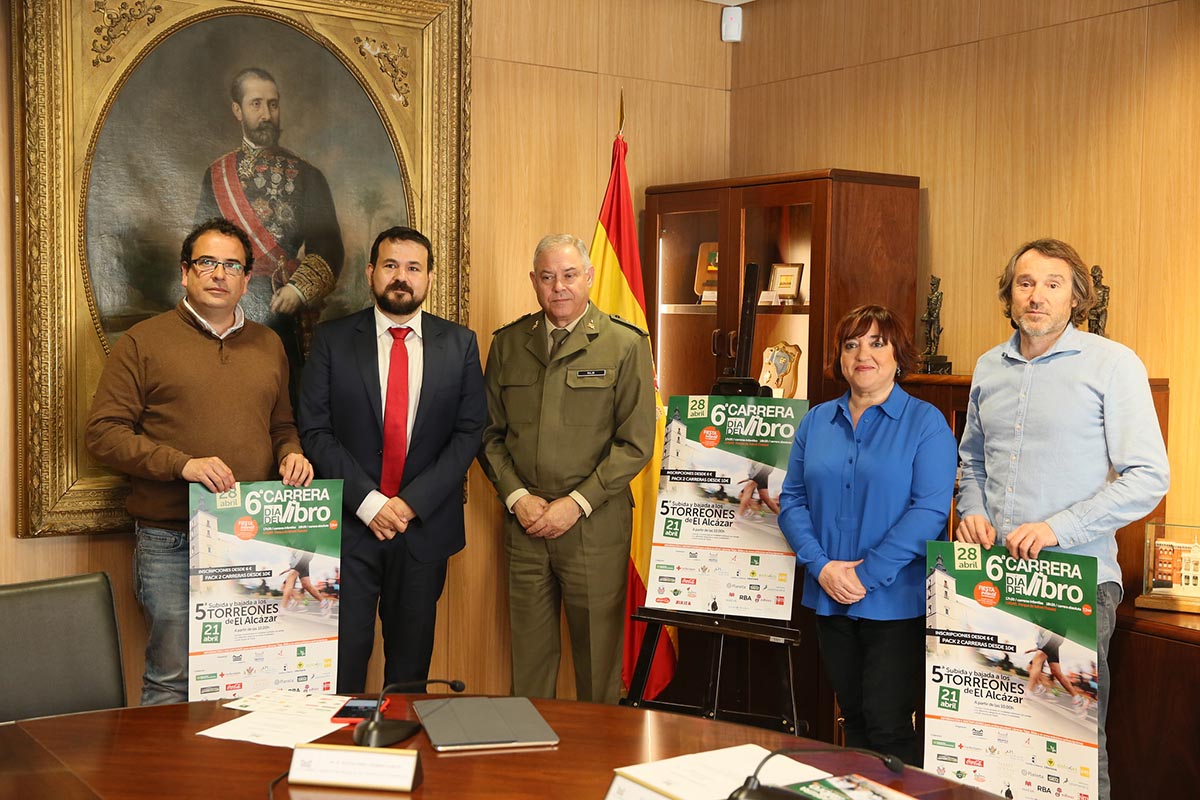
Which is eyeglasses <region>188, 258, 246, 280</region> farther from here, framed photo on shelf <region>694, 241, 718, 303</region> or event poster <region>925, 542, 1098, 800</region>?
event poster <region>925, 542, 1098, 800</region>

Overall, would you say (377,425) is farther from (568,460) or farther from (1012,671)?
(1012,671)

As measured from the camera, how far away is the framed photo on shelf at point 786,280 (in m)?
4.51

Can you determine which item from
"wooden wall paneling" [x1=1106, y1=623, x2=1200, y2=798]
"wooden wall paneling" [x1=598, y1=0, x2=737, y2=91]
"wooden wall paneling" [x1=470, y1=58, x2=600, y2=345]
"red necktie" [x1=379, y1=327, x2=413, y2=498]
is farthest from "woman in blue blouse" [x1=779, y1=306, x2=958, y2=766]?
"wooden wall paneling" [x1=598, y1=0, x2=737, y2=91]

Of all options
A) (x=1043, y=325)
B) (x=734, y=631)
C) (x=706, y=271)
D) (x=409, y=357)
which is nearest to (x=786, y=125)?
(x=706, y=271)

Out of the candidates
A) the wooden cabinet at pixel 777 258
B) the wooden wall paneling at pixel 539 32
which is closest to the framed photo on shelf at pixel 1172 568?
the wooden cabinet at pixel 777 258

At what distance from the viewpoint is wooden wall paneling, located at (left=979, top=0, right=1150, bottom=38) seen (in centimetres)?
393

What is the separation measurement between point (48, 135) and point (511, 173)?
1.76m

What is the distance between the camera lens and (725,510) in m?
3.78

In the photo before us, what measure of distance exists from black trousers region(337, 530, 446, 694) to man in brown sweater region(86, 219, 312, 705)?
430 mm

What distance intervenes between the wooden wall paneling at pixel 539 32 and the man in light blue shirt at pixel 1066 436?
2.38m

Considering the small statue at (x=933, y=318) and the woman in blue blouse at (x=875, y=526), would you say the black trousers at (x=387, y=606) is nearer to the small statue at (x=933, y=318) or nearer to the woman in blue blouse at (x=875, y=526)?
the woman in blue blouse at (x=875, y=526)

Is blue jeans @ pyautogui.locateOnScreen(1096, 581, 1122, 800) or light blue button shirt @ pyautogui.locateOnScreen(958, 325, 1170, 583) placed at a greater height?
light blue button shirt @ pyautogui.locateOnScreen(958, 325, 1170, 583)

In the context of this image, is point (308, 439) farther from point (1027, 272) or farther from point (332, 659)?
point (1027, 272)

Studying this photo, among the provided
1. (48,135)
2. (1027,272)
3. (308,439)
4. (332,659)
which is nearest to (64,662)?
(332,659)
